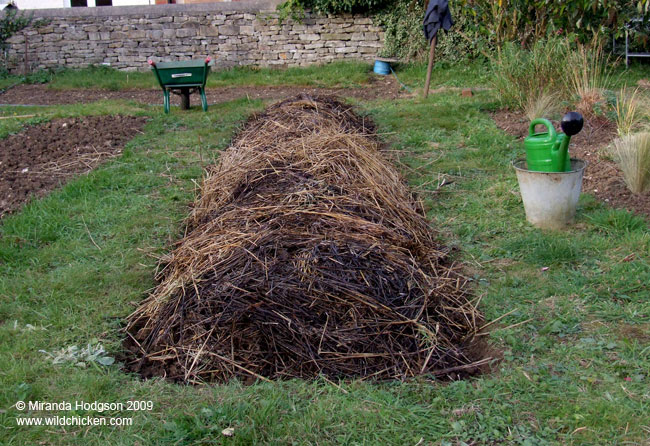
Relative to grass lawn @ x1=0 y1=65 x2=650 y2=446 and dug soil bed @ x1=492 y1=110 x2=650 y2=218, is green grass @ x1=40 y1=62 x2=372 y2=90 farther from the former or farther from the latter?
grass lawn @ x1=0 y1=65 x2=650 y2=446

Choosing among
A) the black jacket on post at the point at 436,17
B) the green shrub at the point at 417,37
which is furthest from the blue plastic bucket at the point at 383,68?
the black jacket on post at the point at 436,17

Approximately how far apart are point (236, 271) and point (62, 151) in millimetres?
4781

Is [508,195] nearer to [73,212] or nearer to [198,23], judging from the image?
[73,212]

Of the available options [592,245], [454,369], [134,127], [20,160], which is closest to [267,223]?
[454,369]

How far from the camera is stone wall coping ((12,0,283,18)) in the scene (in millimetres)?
14398

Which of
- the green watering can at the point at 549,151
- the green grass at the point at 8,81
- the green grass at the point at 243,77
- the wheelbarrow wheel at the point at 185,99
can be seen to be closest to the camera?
the green watering can at the point at 549,151

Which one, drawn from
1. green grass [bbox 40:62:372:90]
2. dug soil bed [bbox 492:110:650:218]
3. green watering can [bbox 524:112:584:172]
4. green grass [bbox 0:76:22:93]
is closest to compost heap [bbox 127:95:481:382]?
green watering can [bbox 524:112:584:172]

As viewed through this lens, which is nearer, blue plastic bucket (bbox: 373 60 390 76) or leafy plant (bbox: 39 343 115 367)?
leafy plant (bbox: 39 343 115 367)

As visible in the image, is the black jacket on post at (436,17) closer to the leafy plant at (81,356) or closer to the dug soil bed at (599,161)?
the dug soil bed at (599,161)

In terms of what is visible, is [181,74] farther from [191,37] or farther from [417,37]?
[417,37]

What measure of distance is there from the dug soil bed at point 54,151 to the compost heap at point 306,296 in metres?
2.46

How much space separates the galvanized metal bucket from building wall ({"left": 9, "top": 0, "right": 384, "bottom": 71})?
1013 centimetres

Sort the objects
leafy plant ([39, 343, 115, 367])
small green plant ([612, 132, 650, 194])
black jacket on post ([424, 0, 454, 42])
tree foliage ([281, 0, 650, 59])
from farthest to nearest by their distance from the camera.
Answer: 1. tree foliage ([281, 0, 650, 59])
2. black jacket on post ([424, 0, 454, 42])
3. small green plant ([612, 132, 650, 194])
4. leafy plant ([39, 343, 115, 367])

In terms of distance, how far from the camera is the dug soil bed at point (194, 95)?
37.5ft
